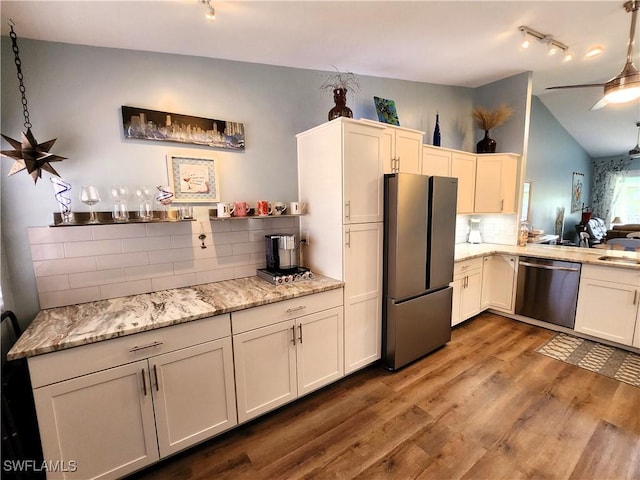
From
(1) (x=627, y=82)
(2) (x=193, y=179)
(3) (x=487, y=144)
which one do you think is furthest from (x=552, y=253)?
(2) (x=193, y=179)

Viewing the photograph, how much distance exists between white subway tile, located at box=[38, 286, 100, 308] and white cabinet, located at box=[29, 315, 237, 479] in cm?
66

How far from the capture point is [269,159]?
246 cm

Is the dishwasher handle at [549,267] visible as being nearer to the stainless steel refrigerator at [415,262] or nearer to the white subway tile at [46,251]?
the stainless steel refrigerator at [415,262]

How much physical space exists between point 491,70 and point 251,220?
323cm

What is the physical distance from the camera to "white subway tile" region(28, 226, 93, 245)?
1718mm

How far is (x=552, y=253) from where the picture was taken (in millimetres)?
3303

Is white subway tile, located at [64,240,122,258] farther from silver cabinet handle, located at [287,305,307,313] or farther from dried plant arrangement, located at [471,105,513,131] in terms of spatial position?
dried plant arrangement, located at [471,105,513,131]

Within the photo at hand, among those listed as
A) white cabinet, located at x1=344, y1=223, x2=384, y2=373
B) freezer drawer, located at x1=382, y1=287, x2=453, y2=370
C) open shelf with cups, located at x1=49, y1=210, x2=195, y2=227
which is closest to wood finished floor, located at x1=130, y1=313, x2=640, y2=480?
freezer drawer, located at x1=382, y1=287, x2=453, y2=370

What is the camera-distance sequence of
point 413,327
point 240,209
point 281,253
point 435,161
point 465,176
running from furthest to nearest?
point 465,176 < point 435,161 < point 413,327 < point 281,253 < point 240,209

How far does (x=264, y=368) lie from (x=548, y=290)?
3.22 meters

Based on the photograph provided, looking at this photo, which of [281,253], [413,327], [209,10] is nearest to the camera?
[209,10]

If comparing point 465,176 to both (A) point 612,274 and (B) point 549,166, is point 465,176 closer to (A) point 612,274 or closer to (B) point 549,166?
(A) point 612,274

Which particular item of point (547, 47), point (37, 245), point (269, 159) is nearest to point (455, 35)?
point (547, 47)

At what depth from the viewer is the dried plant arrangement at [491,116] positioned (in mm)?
3531
